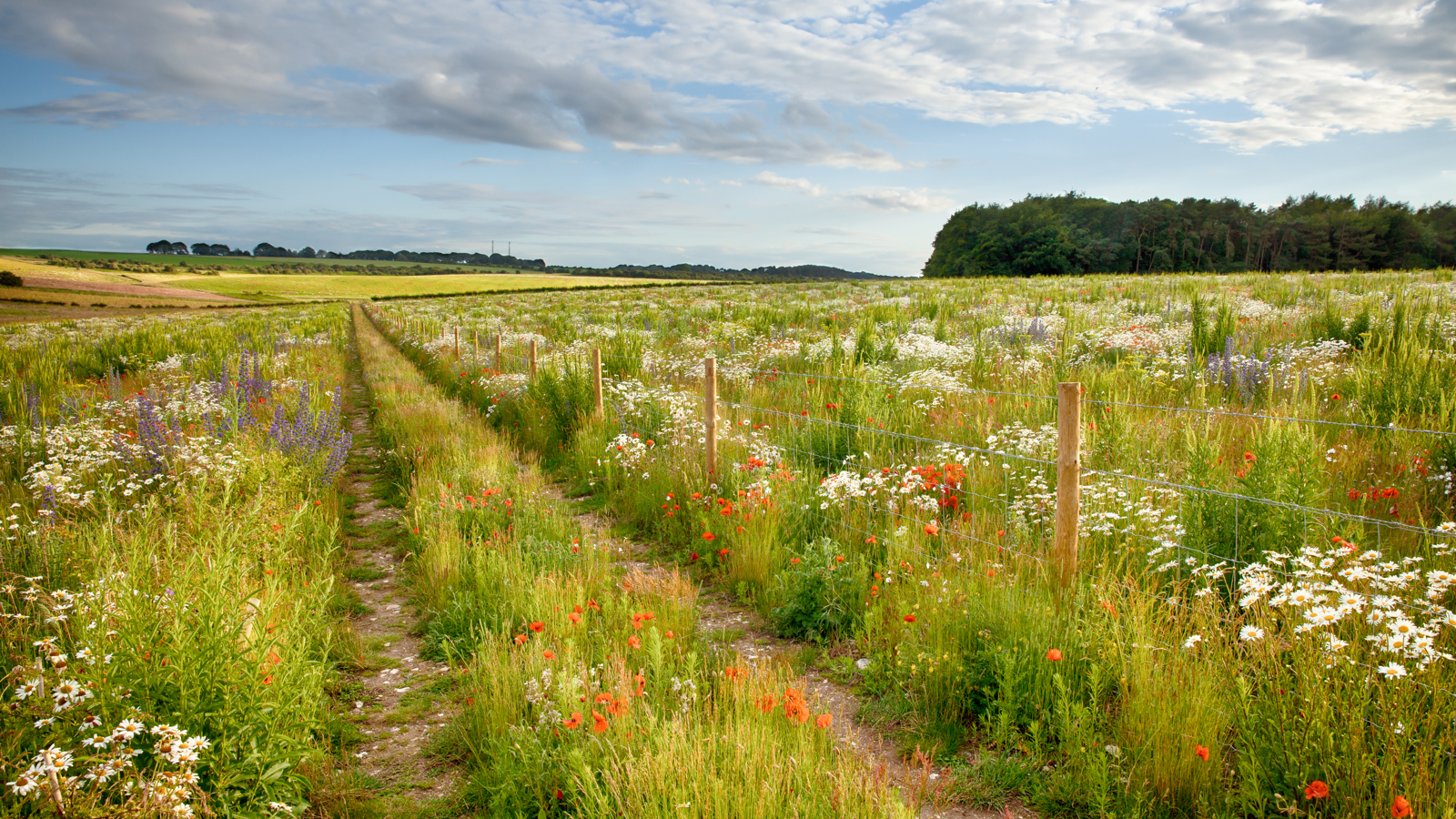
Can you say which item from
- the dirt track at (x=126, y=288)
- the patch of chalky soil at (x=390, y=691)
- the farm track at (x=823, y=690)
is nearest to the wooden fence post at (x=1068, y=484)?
the farm track at (x=823, y=690)

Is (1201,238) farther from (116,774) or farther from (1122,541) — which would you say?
(116,774)

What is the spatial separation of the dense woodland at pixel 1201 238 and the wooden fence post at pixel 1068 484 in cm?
7440

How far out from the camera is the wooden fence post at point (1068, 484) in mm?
4266

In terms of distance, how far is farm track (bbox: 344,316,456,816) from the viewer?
11.3ft

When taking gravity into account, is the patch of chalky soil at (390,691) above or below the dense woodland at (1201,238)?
below

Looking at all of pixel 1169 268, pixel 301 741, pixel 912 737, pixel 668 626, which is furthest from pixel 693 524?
pixel 1169 268

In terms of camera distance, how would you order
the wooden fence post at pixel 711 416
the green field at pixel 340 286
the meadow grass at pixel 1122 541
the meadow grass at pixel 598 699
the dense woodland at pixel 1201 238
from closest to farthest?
the meadow grass at pixel 598 699 < the meadow grass at pixel 1122 541 < the wooden fence post at pixel 711 416 < the dense woodland at pixel 1201 238 < the green field at pixel 340 286

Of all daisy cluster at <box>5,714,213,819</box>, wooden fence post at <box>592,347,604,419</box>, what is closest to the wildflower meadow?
daisy cluster at <box>5,714,213,819</box>

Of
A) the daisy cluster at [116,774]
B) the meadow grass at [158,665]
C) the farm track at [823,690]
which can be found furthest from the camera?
the farm track at [823,690]

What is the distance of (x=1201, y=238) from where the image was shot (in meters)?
82.3

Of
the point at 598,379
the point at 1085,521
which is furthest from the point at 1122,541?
the point at 598,379

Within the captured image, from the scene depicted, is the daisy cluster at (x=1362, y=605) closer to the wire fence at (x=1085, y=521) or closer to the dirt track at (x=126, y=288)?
the wire fence at (x=1085, y=521)

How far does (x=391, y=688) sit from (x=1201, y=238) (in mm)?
100220

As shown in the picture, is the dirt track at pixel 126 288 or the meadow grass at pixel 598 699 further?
the dirt track at pixel 126 288
